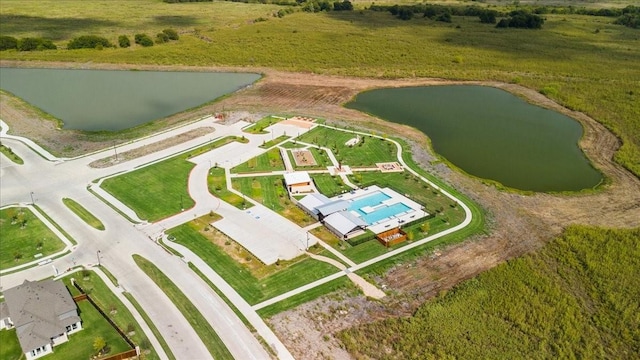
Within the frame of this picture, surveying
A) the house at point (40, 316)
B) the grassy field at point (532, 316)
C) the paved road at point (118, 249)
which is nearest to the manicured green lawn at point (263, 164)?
the paved road at point (118, 249)

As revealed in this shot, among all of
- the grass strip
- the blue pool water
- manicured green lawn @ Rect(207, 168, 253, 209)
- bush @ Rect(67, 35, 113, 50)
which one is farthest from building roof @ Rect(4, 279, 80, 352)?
bush @ Rect(67, 35, 113, 50)

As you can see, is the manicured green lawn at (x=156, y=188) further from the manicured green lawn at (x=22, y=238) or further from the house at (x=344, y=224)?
the house at (x=344, y=224)

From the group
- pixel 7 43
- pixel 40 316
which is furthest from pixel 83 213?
pixel 7 43

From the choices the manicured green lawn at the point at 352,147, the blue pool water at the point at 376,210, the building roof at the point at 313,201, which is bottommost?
the blue pool water at the point at 376,210

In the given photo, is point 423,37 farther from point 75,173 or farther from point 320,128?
point 75,173

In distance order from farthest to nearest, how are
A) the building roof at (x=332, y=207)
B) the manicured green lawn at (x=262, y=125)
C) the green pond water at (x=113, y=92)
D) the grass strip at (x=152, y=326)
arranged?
the green pond water at (x=113, y=92) → the manicured green lawn at (x=262, y=125) → the building roof at (x=332, y=207) → the grass strip at (x=152, y=326)

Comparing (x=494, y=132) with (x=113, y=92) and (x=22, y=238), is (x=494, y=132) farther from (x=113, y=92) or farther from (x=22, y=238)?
(x=113, y=92)
